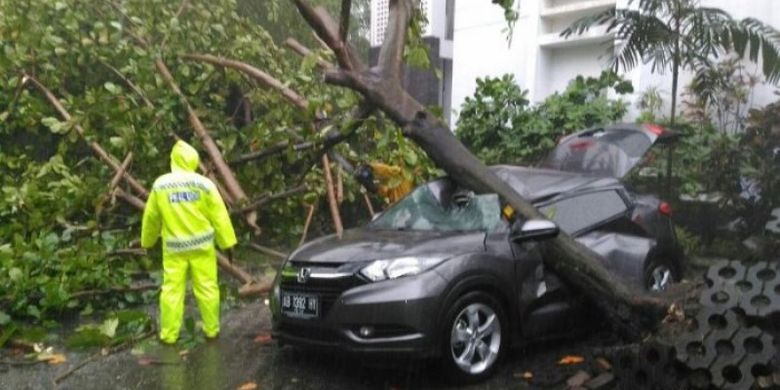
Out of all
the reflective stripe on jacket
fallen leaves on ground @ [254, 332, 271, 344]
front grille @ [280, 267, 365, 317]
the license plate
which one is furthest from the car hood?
fallen leaves on ground @ [254, 332, 271, 344]

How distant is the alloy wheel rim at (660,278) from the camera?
6.28 meters

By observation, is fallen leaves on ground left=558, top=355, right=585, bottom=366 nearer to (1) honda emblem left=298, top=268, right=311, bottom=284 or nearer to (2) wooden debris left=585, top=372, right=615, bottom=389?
(2) wooden debris left=585, top=372, right=615, bottom=389

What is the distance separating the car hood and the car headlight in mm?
46

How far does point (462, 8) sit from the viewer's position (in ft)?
44.0

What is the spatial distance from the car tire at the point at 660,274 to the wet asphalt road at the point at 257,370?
0.76 metres

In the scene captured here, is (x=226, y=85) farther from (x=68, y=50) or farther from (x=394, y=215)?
(x=394, y=215)

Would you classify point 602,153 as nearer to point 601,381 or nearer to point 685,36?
point 685,36

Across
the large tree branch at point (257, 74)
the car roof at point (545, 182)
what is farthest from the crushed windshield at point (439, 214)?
the large tree branch at point (257, 74)

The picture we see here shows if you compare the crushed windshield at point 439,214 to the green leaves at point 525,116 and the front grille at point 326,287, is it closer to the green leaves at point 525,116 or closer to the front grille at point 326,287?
the front grille at point 326,287

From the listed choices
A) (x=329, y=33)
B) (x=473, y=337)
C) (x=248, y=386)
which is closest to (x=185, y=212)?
(x=248, y=386)

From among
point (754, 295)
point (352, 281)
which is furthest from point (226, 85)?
point (754, 295)

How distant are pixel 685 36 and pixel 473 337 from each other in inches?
200

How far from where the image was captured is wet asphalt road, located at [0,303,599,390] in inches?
199

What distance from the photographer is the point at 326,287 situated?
4.87 meters
